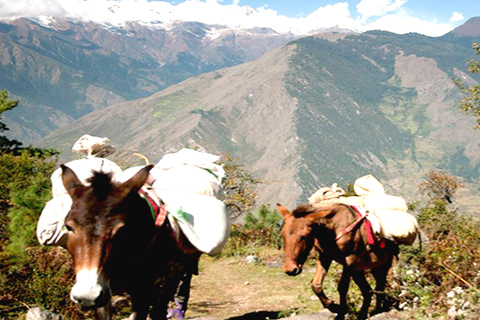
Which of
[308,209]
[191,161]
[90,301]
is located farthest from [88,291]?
[308,209]

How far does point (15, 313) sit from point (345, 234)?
18.4 ft

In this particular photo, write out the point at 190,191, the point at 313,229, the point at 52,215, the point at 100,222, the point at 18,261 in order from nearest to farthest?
the point at 100,222
the point at 52,215
the point at 190,191
the point at 313,229
the point at 18,261

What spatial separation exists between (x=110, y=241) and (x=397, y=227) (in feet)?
19.2

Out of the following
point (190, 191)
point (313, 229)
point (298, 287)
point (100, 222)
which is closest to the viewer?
point (100, 222)

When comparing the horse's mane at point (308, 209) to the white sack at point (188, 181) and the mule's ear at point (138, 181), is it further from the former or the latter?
the mule's ear at point (138, 181)

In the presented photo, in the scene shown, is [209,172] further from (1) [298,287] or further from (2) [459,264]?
(1) [298,287]

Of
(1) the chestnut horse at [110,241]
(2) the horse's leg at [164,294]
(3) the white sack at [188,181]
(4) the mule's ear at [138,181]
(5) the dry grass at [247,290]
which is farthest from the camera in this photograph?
(5) the dry grass at [247,290]

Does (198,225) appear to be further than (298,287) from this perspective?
No

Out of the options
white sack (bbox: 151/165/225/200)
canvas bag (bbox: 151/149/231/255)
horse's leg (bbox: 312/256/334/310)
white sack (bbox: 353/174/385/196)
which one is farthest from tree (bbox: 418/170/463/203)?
white sack (bbox: 151/165/225/200)

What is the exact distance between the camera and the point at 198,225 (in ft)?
17.2

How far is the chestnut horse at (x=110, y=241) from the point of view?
11.2 ft

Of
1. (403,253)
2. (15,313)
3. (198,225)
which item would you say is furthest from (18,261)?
(403,253)

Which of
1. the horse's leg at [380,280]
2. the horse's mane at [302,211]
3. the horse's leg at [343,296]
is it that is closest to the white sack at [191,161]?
the horse's mane at [302,211]

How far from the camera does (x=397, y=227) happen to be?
309 inches
